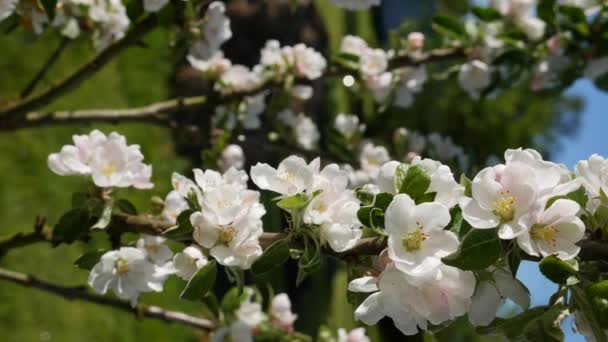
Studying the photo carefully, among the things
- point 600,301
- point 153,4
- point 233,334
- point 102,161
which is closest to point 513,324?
point 600,301

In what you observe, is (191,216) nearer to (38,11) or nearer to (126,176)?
(126,176)

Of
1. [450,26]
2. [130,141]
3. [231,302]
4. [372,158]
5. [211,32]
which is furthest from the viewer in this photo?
[130,141]

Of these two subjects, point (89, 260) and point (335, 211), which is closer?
point (335, 211)

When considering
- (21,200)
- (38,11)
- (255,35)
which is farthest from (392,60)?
(255,35)

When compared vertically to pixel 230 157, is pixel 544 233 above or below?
above

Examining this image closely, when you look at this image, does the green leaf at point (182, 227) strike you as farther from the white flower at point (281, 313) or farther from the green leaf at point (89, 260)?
the white flower at point (281, 313)

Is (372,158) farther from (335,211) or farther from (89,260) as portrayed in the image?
(335,211)
